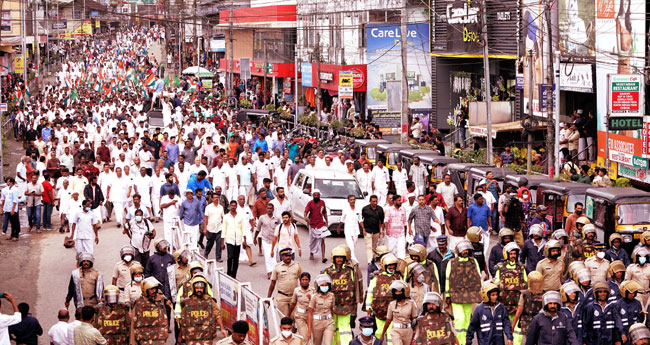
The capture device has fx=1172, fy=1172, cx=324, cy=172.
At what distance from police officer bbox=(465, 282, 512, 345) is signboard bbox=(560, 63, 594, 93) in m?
21.3

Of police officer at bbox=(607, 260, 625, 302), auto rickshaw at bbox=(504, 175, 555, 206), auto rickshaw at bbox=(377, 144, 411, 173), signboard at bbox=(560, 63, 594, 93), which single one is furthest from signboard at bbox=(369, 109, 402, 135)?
police officer at bbox=(607, 260, 625, 302)

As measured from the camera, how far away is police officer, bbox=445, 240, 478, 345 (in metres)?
14.7

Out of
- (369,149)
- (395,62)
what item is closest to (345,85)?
(395,62)

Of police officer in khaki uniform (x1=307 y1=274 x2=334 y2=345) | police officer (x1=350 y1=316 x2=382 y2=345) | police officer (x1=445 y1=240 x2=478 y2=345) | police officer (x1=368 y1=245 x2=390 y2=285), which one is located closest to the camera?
police officer (x1=350 y1=316 x2=382 y2=345)

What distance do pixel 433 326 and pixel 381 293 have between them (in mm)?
1904

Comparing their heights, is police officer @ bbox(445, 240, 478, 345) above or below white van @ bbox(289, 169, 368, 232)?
below

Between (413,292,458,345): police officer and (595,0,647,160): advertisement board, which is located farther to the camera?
(595,0,647,160): advertisement board

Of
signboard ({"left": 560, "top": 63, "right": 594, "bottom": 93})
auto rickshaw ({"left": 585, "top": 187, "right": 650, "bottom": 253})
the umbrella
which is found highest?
the umbrella

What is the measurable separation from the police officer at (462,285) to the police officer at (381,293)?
1.00 metres

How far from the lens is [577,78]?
34281 millimetres

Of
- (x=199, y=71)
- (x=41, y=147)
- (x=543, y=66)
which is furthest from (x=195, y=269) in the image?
(x=199, y=71)

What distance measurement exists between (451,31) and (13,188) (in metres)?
25.3

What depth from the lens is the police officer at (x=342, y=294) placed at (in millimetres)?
14117

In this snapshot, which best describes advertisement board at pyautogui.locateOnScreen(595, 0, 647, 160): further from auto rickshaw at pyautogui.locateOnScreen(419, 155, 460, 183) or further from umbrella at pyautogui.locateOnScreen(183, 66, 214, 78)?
umbrella at pyautogui.locateOnScreen(183, 66, 214, 78)
